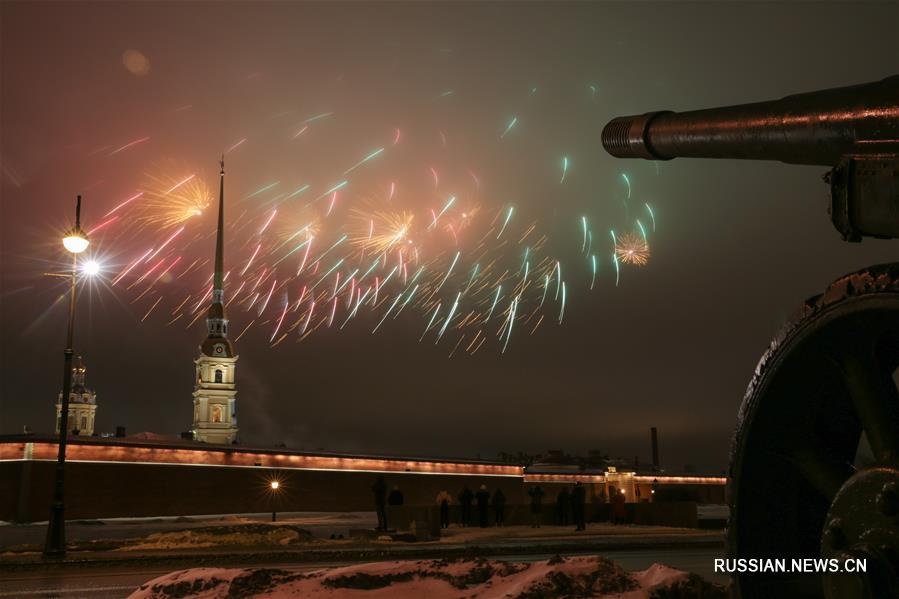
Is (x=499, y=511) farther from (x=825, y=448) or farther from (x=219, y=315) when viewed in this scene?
(x=219, y=315)

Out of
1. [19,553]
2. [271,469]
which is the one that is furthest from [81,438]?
[19,553]

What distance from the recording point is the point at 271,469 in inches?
1764

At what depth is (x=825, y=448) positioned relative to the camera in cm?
287

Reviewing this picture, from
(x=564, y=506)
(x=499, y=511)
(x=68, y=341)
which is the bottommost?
(x=499, y=511)

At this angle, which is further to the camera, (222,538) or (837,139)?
(222,538)

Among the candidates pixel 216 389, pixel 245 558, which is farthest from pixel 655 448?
pixel 245 558

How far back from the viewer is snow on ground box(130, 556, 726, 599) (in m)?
4.96

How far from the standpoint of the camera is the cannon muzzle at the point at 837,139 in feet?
8.20

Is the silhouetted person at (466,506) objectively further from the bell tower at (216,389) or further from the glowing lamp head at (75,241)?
the bell tower at (216,389)

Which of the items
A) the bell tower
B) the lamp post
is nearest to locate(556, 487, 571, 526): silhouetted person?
the lamp post

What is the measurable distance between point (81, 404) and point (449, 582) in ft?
505

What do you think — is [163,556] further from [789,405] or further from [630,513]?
[630,513]

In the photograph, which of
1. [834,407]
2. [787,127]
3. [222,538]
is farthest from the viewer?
[222,538]

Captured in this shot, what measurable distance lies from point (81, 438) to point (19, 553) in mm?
23673
